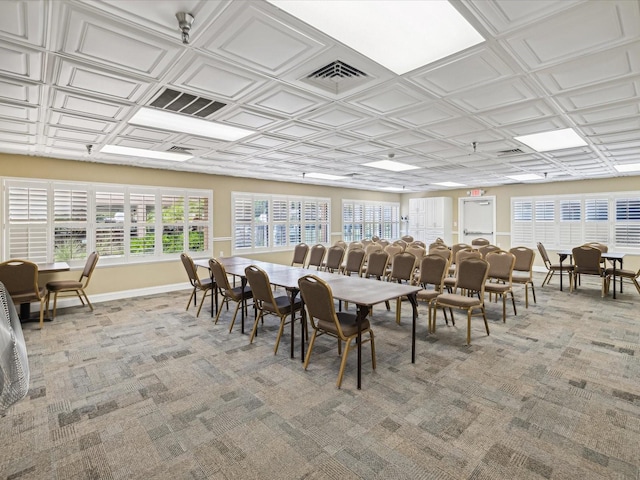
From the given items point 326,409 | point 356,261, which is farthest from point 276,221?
point 326,409

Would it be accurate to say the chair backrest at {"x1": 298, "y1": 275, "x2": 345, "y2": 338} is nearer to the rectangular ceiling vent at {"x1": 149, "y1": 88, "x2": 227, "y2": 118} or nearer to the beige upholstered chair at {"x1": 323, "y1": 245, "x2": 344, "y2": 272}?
the rectangular ceiling vent at {"x1": 149, "y1": 88, "x2": 227, "y2": 118}

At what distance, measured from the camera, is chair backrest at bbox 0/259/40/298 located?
4.39m

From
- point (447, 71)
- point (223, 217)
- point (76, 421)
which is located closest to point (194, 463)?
point (76, 421)

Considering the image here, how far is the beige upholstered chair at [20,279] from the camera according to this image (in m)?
4.40

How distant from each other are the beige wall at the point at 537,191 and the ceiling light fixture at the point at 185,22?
10.7 m

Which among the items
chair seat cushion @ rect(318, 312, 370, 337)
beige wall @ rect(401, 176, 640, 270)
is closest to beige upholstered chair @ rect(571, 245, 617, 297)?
beige wall @ rect(401, 176, 640, 270)

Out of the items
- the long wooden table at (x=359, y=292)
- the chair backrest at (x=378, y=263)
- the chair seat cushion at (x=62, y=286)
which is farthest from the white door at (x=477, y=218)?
the chair seat cushion at (x=62, y=286)

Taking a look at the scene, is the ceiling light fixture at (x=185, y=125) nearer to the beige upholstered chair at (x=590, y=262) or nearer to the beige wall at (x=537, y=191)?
the beige upholstered chair at (x=590, y=262)

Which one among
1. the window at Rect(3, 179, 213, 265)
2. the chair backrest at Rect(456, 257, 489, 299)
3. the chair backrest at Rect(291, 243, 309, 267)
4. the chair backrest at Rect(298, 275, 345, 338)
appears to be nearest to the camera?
the chair backrest at Rect(298, 275, 345, 338)

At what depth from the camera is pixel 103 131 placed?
13.8 ft

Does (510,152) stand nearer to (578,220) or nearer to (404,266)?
(404,266)

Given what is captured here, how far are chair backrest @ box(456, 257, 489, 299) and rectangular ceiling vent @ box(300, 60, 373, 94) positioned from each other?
2.79 m

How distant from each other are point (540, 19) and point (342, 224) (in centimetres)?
884

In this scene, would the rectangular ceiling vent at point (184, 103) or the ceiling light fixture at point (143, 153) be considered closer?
the rectangular ceiling vent at point (184, 103)
